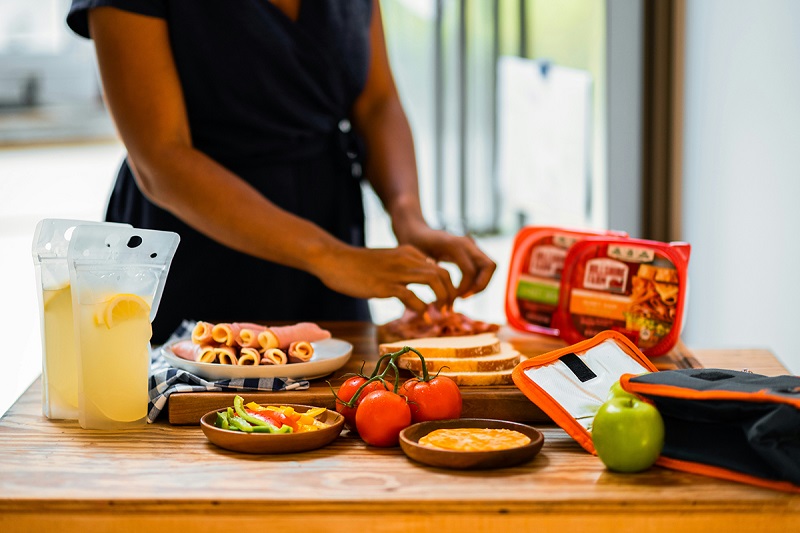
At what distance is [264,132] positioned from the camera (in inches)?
71.0

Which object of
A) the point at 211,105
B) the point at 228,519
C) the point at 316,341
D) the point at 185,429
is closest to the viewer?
the point at 228,519

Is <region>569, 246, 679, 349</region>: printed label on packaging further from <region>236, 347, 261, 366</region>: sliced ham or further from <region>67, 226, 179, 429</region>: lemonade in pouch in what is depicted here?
<region>67, 226, 179, 429</region>: lemonade in pouch

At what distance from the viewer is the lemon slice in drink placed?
1.20m

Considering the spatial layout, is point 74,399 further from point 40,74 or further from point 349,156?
point 40,74

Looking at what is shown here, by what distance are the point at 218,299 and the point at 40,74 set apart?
277 centimetres

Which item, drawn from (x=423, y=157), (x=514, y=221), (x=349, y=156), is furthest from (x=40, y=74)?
(x=349, y=156)

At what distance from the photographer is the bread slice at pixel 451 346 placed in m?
1.41

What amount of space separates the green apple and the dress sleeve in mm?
1075

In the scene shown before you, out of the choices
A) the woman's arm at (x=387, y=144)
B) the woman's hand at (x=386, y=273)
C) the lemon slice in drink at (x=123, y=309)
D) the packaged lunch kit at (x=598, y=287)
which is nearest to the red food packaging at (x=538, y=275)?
the packaged lunch kit at (x=598, y=287)

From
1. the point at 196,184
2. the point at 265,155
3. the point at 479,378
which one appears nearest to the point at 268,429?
the point at 479,378

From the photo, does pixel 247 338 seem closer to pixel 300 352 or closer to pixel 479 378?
pixel 300 352

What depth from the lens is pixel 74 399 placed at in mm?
1277

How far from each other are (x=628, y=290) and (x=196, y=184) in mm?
775

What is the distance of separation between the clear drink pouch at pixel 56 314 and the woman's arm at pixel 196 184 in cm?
37
